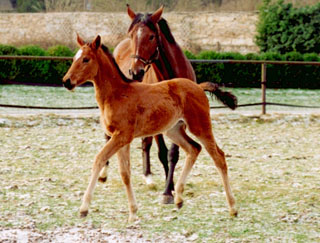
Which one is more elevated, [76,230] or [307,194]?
[76,230]

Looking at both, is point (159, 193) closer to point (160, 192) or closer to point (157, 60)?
point (160, 192)

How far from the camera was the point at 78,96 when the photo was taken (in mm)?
19234

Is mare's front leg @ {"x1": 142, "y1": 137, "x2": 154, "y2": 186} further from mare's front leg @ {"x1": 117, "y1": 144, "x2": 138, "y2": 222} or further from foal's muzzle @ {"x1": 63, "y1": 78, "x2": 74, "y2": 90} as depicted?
foal's muzzle @ {"x1": 63, "y1": 78, "x2": 74, "y2": 90}

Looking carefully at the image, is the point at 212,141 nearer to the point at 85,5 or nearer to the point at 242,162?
the point at 242,162

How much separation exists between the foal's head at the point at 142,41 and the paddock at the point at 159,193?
1.40 meters

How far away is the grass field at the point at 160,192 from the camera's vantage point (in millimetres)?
5215

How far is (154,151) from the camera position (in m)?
9.57

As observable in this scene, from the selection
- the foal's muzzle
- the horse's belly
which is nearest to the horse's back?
the horse's belly

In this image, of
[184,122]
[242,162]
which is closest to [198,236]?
[184,122]

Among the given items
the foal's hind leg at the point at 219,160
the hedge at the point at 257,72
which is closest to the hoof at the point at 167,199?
the foal's hind leg at the point at 219,160

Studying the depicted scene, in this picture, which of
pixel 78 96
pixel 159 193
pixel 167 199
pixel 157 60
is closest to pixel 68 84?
pixel 157 60

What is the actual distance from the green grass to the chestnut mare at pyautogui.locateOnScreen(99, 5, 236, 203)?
927 cm

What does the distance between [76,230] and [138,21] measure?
2021 mm

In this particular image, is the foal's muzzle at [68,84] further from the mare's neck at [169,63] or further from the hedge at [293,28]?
the hedge at [293,28]
